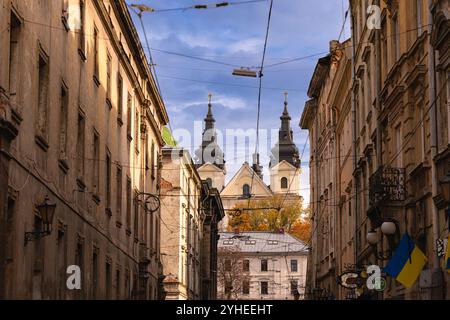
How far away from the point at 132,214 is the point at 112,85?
6666mm

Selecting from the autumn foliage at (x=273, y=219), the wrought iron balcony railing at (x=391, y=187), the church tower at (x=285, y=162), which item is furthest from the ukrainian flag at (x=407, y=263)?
the church tower at (x=285, y=162)

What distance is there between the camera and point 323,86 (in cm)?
5212

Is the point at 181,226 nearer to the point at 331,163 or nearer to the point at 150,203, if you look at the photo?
the point at 331,163

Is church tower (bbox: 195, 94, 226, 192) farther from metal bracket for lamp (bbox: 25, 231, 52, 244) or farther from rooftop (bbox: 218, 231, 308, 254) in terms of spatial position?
metal bracket for lamp (bbox: 25, 231, 52, 244)

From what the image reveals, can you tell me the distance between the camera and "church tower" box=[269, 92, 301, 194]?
179125 millimetres

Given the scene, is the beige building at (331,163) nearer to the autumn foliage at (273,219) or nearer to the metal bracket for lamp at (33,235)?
the metal bracket for lamp at (33,235)

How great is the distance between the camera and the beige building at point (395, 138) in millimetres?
21359

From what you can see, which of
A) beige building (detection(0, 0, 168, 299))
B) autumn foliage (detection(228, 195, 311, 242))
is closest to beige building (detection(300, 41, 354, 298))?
beige building (detection(0, 0, 168, 299))

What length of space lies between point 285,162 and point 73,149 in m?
157

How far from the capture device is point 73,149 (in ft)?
81.6

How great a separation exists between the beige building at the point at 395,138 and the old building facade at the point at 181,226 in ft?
49.5

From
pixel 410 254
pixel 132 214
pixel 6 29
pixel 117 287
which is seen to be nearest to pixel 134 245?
pixel 132 214

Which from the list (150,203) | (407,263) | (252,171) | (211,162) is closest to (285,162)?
(252,171)

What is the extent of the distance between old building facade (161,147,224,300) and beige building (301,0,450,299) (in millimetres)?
15092
